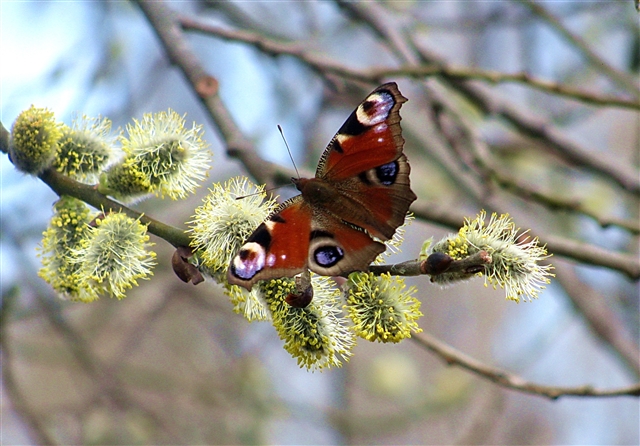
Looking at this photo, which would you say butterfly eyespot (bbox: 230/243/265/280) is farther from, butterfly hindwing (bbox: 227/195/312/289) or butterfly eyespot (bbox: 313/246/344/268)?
butterfly eyespot (bbox: 313/246/344/268)

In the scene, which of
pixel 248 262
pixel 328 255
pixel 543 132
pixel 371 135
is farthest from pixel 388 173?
pixel 543 132

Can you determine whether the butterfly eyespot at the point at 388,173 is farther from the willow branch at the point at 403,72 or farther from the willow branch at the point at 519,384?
the willow branch at the point at 403,72

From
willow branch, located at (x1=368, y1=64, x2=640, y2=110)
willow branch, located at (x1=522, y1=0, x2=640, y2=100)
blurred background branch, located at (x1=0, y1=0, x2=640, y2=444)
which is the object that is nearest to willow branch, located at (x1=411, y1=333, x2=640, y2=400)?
blurred background branch, located at (x1=0, y1=0, x2=640, y2=444)

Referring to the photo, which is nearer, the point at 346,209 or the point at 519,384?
the point at 346,209

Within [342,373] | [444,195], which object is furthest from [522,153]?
[342,373]

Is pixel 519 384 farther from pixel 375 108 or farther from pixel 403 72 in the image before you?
pixel 403 72

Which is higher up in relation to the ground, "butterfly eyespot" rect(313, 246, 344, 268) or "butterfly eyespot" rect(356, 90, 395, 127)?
"butterfly eyespot" rect(356, 90, 395, 127)

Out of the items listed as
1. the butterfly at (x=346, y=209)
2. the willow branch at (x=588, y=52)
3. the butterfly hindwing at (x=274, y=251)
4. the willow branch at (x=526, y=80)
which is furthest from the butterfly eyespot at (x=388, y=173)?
the willow branch at (x=588, y=52)

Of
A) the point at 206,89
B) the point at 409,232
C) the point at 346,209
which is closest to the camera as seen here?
the point at 346,209
